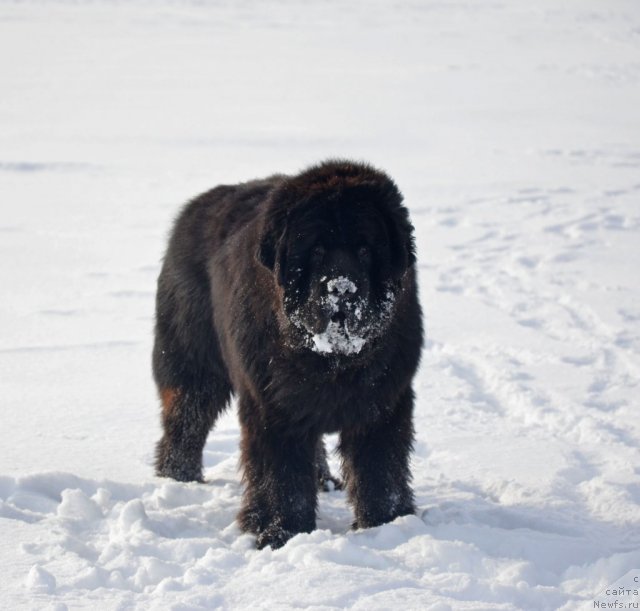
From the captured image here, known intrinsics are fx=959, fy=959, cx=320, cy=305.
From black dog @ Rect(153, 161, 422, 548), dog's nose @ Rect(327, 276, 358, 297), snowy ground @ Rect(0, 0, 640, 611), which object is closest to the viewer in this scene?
snowy ground @ Rect(0, 0, 640, 611)

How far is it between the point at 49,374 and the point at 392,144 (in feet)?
32.0

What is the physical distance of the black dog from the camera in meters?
3.84

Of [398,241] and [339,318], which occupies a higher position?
[398,241]

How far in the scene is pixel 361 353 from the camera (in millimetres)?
3912

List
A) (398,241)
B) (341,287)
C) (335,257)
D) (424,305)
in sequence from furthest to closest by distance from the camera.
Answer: (424,305), (398,241), (335,257), (341,287)

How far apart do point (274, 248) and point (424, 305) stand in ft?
14.7

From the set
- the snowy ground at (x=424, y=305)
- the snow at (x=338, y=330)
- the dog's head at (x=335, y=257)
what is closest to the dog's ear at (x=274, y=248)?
the dog's head at (x=335, y=257)

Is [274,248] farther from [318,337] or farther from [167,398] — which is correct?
[167,398]

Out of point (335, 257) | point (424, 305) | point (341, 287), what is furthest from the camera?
point (424, 305)

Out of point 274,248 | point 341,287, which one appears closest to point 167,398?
point 274,248

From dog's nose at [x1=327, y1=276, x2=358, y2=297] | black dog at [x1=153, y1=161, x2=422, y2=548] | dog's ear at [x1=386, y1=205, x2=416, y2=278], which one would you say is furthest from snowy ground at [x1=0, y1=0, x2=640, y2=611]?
dog's ear at [x1=386, y1=205, x2=416, y2=278]

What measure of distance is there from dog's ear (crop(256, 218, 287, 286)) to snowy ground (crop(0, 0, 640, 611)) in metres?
1.08

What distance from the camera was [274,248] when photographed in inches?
155

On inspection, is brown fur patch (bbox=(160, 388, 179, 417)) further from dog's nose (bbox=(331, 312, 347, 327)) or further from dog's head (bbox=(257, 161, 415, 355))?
dog's nose (bbox=(331, 312, 347, 327))
